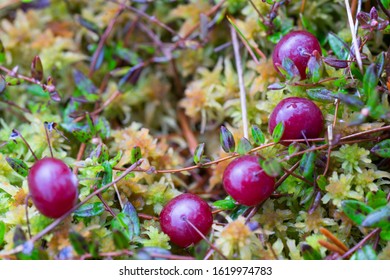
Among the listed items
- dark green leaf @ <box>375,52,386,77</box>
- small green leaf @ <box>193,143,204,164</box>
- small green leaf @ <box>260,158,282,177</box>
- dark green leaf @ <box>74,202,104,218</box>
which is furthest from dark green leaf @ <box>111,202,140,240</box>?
dark green leaf @ <box>375,52,386,77</box>

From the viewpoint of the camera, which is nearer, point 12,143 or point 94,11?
point 12,143

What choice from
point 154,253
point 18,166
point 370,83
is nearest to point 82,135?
point 18,166

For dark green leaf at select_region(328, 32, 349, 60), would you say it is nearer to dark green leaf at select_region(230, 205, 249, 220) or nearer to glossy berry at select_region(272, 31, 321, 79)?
glossy berry at select_region(272, 31, 321, 79)

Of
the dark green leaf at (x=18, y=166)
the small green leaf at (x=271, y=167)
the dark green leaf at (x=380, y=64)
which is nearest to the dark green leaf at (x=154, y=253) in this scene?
the small green leaf at (x=271, y=167)

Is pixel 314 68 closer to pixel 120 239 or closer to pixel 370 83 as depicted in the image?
pixel 370 83

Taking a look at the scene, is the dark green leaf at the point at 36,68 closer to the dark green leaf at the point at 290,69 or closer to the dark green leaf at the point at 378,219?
the dark green leaf at the point at 290,69
